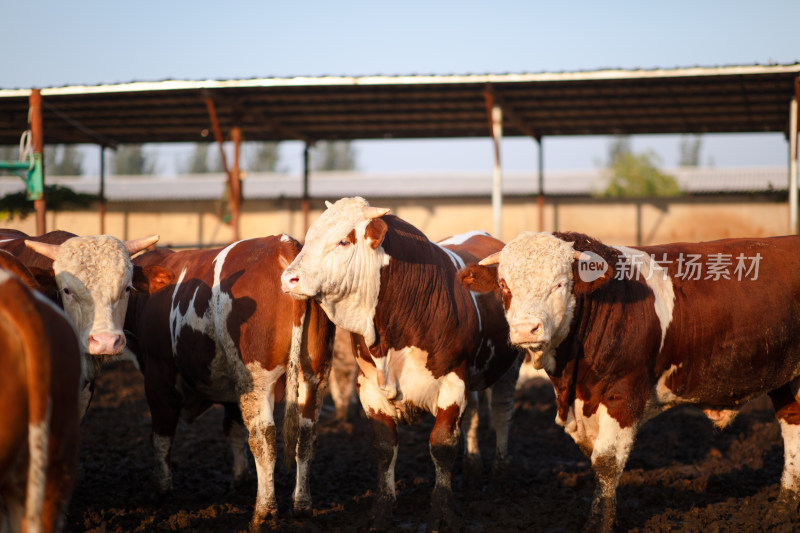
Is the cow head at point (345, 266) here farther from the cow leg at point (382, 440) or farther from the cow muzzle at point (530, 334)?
the cow muzzle at point (530, 334)

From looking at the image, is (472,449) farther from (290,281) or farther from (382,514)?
(290,281)

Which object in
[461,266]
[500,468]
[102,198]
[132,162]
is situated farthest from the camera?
[132,162]

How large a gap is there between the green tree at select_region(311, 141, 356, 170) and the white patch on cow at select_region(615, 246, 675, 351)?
68723 millimetres

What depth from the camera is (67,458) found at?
10.6 feet

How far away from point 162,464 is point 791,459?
467 cm

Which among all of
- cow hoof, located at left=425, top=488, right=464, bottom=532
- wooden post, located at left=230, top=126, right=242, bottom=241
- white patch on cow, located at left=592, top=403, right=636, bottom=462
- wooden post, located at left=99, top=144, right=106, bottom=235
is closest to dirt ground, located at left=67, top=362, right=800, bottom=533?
cow hoof, located at left=425, top=488, right=464, bottom=532

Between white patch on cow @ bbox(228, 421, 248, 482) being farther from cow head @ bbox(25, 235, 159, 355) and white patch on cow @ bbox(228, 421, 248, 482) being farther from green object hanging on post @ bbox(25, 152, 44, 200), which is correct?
green object hanging on post @ bbox(25, 152, 44, 200)

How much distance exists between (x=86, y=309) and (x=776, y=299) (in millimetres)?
4591

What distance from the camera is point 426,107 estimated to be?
45.3 ft

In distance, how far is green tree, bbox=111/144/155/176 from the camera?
69000 millimetres

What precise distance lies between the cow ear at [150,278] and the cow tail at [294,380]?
100 cm

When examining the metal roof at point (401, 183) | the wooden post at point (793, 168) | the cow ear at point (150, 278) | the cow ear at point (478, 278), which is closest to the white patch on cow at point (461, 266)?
the cow ear at point (478, 278)

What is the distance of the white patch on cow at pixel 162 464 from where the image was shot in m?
5.77

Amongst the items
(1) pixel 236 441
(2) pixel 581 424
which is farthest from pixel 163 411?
(2) pixel 581 424
